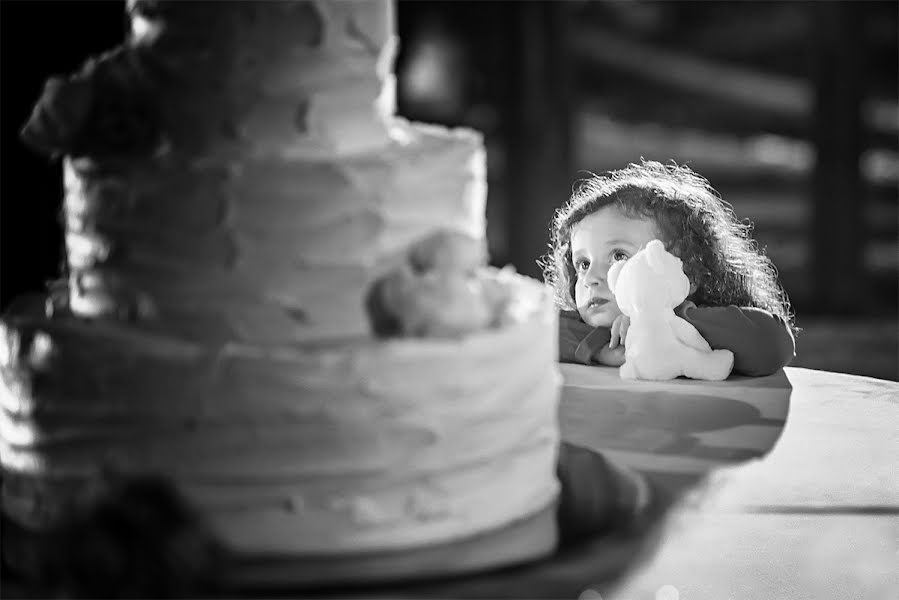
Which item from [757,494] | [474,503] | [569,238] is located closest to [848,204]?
[569,238]

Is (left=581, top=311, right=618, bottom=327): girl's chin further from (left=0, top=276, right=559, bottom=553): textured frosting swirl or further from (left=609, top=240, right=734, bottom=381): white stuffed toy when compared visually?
(left=0, top=276, right=559, bottom=553): textured frosting swirl

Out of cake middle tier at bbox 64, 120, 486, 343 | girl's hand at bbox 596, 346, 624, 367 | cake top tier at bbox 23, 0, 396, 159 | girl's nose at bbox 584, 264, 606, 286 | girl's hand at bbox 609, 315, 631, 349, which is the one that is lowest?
girl's hand at bbox 596, 346, 624, 367

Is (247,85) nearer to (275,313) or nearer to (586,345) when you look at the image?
(275,313)

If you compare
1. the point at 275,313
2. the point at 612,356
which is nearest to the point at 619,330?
the point at 612,356

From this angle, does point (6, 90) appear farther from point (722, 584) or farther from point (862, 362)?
point (862, 362)

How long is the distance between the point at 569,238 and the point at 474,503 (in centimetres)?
113

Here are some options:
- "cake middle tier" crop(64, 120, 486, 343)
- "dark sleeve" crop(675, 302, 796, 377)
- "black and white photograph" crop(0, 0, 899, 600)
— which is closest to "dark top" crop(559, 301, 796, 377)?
"dark sleeve" crop(675, 302, 796, 377)

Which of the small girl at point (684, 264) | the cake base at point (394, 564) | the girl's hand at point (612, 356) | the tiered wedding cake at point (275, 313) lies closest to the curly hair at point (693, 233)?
the small girl at point (684, 264)

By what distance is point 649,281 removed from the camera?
2037 mm

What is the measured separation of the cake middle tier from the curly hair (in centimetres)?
103

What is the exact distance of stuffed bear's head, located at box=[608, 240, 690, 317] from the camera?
203cm

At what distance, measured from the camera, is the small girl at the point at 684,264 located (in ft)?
7.34

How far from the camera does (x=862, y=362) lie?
15.3 ft

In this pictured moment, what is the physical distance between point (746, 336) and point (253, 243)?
115 centimetres
